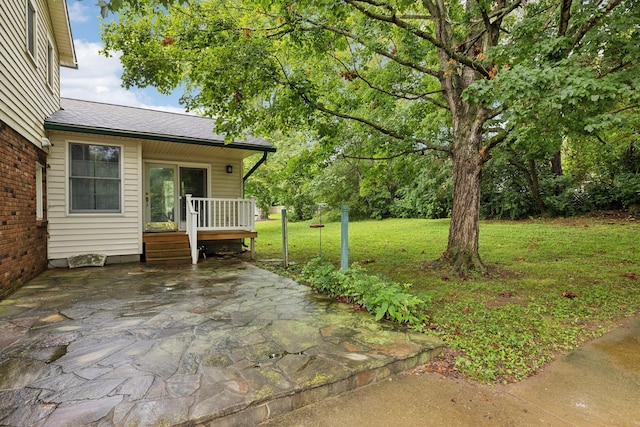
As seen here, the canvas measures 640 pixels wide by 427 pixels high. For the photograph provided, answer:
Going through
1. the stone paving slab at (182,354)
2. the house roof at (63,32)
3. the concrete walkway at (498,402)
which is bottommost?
the concrete walkway at (498,402)

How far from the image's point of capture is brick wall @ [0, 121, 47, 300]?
4.48 meters

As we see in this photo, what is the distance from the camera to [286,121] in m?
6.52

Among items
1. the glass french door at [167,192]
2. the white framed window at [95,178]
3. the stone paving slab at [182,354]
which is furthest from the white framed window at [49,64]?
the stone paving slab at [182,354]

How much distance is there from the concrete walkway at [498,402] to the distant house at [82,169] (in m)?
4.86

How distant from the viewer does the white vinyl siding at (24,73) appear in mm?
4539

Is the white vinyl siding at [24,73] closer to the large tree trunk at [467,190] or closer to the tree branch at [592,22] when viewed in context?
the large tree trunk at [467,190]

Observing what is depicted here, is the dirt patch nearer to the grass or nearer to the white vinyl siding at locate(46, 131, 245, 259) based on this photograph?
the grass

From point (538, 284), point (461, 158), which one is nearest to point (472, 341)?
point (538, 284)

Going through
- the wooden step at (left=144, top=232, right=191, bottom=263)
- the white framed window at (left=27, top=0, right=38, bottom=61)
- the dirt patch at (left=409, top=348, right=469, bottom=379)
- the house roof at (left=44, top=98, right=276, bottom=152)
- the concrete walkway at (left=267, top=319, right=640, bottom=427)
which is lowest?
the concrete walkway at (left=267, top=319, right=640, bottom=427)

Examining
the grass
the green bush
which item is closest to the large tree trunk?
the grass

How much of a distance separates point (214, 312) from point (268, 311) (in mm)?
622

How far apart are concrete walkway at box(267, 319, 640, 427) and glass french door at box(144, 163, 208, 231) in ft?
26.0

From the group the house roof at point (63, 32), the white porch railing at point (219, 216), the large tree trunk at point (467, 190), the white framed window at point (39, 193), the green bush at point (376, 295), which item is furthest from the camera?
the white porch railing at point (219, 216)

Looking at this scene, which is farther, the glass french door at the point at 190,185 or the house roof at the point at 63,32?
the glass french door at the point at 190,185
